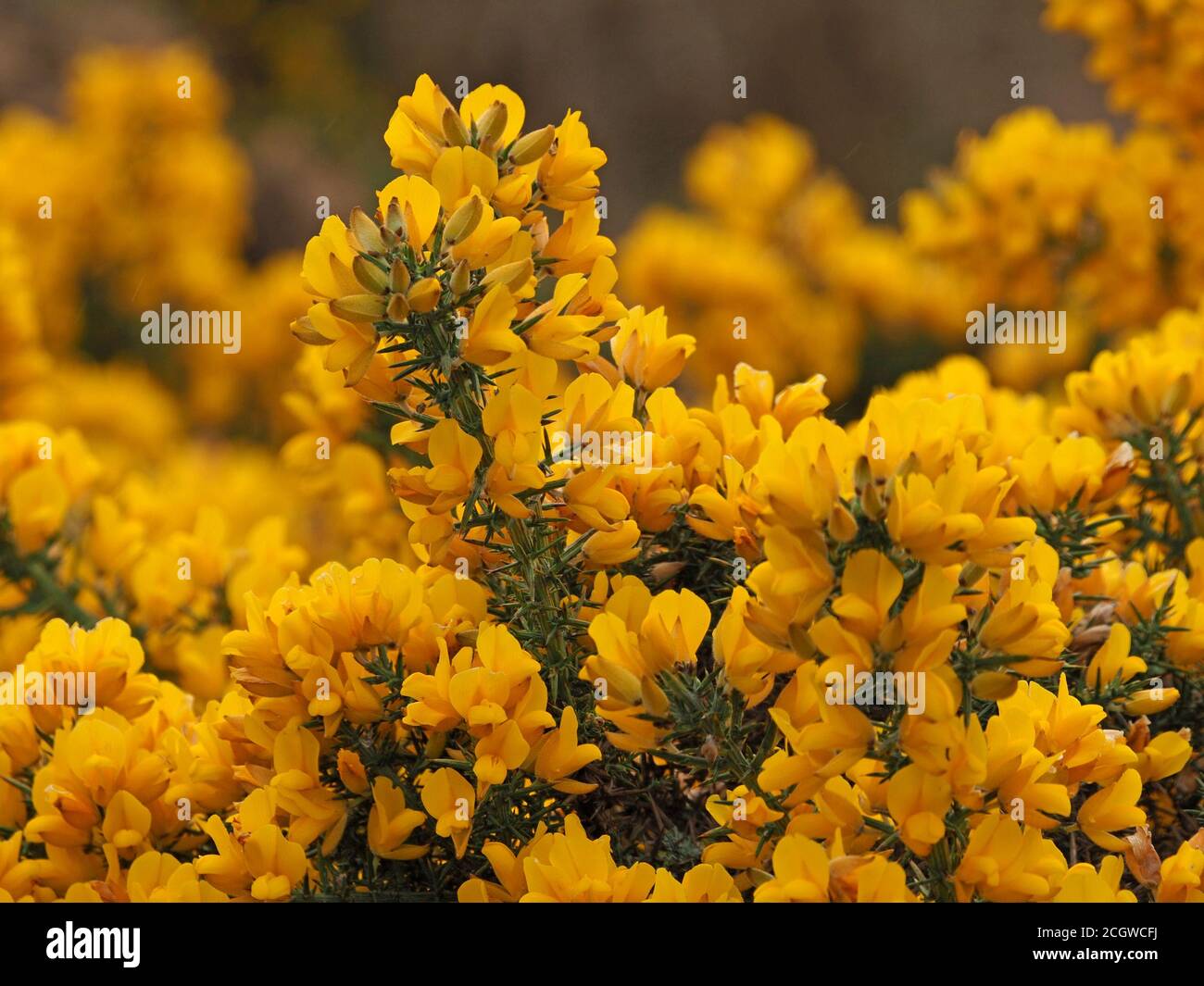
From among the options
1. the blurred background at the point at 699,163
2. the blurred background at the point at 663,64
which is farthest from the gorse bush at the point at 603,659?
the blurred background at the point at 663,64

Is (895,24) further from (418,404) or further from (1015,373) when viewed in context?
(418,404)

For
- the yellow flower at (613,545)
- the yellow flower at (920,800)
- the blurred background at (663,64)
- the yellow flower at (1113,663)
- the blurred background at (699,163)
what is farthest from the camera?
the blurred background at (663,64)

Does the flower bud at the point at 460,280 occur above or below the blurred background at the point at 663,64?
below

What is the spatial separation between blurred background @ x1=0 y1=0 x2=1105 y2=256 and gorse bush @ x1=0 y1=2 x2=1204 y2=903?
8590 millimetres

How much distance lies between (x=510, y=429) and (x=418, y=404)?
0.47 ft

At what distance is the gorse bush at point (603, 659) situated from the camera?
1088mm

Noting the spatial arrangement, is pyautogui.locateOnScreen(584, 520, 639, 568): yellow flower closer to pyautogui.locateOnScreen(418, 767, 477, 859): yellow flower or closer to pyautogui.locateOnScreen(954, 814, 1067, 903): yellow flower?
pyautogui.locateOnScreen(418, 767, 477, 859): yellow flower

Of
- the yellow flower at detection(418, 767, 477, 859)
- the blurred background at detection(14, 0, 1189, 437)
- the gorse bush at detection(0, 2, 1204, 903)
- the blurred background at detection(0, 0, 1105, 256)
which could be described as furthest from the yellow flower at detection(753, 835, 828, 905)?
the blurred background at detection(0, 0, 1105, 256)

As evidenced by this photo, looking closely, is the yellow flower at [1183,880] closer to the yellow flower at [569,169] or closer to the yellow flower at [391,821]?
the yellow flower at [391,821]

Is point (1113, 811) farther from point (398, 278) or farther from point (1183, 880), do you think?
point (398, 278)

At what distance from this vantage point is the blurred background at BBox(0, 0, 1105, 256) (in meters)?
10.3

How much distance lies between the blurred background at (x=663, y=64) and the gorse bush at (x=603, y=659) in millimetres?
8590

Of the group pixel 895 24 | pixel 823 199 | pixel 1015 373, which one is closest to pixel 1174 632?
pixel 1015 373

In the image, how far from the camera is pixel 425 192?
49.0 inches
